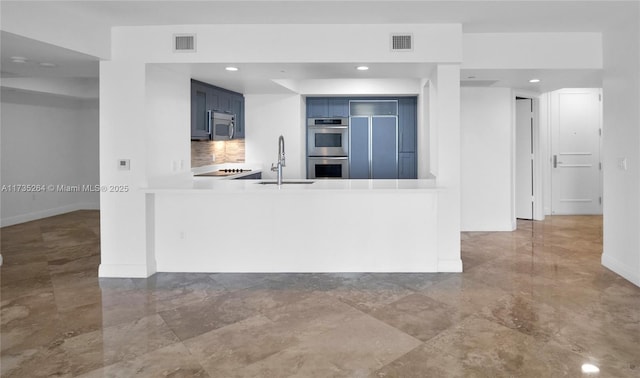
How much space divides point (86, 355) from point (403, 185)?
3.08m

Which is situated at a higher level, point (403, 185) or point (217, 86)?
point (217, 86)

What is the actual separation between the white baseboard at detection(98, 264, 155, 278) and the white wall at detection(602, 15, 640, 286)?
4.52 meters

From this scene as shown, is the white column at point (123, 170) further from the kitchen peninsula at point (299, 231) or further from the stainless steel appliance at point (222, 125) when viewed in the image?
the stainless steel appliance at point (222, 125)

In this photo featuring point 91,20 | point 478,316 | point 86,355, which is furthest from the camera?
point 91,20

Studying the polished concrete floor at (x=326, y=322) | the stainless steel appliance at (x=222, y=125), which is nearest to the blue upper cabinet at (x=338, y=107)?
the stainless steel appliance at (x=222, y=125)

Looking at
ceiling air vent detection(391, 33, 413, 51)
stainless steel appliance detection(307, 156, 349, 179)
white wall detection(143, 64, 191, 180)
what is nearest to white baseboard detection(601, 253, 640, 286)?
ceiling air vent detection(391, 33, 413, 51)

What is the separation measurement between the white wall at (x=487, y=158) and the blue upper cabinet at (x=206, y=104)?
3501 mm

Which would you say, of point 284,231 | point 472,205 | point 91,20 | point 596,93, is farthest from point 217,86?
point 596,93

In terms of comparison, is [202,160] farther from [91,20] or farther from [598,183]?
[598,183]

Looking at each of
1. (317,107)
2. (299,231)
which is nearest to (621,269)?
(299,231)

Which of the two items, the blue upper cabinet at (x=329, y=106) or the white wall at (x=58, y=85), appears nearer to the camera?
the white wall at (x=58, y=85)

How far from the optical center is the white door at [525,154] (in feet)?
24.4

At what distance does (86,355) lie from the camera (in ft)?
8.75

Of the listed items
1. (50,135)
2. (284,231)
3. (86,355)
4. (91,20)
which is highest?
(91,20)
